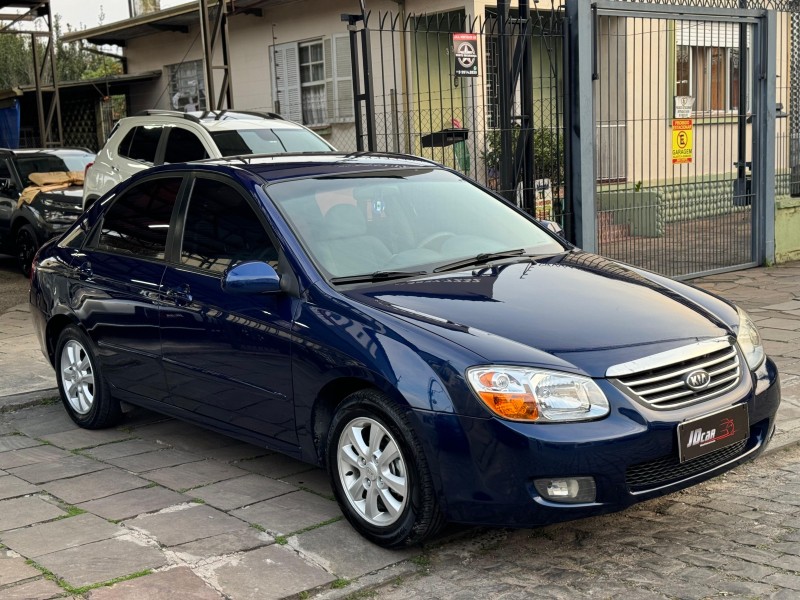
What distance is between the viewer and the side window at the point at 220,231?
16.6 feet

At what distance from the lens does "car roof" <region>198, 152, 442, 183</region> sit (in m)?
5.31

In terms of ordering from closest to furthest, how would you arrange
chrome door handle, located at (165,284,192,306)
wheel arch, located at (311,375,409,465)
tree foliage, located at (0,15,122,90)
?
wheel arch, located at (311,375,409,465)
chrome door handle, located at (165,284,192,306)
tree foliage, located at (0,15,122,90)

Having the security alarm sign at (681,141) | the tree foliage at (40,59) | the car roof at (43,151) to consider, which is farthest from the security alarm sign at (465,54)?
the tree foliage at (40,59)

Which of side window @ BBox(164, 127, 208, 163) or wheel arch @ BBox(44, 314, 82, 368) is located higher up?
side window @ BBox(164, 127, 208, 163)

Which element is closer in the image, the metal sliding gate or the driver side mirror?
the metal sliding gate

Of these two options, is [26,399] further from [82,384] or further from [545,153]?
[545,153]

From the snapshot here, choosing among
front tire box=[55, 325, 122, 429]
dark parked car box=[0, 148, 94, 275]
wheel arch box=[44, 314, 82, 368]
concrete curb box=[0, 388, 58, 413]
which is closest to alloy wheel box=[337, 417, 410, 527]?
front tire box=[55, 325, 122, 429]

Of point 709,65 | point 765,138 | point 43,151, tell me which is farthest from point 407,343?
point 43,151

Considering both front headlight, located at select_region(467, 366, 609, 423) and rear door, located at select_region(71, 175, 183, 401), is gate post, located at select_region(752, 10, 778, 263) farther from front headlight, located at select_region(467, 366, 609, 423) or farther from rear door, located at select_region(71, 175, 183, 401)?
front headlight, located at select_region(467, 366, 609, 423)

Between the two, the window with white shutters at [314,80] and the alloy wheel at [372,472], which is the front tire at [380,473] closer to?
the alloy wheel at [372,472]

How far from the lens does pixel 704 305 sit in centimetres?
480

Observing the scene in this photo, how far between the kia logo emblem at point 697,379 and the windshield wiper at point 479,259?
1.30 m

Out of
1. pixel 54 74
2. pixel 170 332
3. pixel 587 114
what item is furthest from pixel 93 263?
pixel 54 74

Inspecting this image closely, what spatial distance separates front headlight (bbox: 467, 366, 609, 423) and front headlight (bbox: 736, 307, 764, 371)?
38.7 inches
